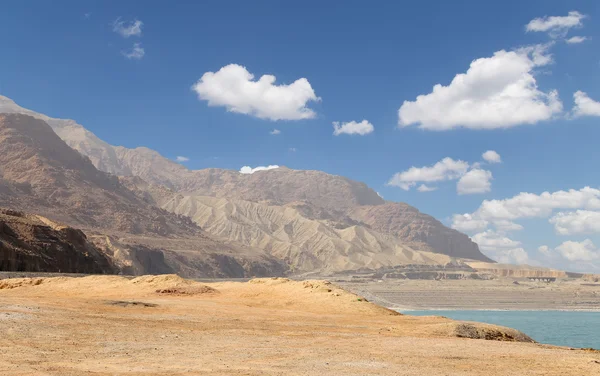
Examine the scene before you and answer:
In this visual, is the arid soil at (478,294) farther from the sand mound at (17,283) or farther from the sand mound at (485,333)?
the sand mound at (485,333)

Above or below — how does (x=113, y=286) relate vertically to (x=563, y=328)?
above

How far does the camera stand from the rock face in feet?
215

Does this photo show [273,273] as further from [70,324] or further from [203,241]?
[70,324]

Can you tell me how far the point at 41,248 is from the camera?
71.9 metres

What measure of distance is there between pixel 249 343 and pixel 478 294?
435 feet

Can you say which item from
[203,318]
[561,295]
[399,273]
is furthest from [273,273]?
[203,318]

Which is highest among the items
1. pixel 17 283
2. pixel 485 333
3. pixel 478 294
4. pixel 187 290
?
pixel 187 290

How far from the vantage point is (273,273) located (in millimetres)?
186875

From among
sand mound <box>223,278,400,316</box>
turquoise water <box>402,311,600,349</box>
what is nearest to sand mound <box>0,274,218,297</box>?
sand mound <box>223,278,400,316</box>

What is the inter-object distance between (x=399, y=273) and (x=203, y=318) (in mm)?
171602

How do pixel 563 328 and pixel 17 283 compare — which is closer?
pixel 17 283

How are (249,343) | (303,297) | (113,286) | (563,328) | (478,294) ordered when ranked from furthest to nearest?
(478,294)
(563,328)
(113,286)
(303,297)
(249,343)

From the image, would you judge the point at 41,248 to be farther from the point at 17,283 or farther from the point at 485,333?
the point at 485,333

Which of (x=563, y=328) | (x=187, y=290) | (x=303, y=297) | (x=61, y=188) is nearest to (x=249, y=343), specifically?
(x=303, y=297)
